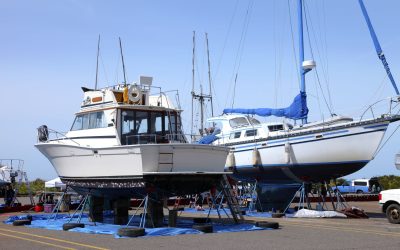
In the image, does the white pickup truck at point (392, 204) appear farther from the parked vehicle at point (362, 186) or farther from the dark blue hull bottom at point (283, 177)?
the parked vehicle at point (362, 186)

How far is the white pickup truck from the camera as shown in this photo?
60.8ft

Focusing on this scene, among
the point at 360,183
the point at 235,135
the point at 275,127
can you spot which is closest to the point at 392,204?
the point at 275,127

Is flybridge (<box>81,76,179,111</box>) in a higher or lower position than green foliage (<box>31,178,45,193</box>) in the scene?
higher

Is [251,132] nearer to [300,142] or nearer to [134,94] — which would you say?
[300,142]

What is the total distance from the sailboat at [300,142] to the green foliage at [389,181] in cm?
2906

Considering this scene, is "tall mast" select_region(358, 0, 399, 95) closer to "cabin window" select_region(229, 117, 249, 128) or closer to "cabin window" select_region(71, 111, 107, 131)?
"cabin window" select_region(229, 117, 249, 128)

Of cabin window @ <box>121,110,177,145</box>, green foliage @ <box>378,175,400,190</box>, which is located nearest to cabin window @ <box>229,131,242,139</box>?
cabin window @ <box>121,110,177,145</box>

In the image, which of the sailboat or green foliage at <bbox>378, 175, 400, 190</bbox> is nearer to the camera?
the sailboat

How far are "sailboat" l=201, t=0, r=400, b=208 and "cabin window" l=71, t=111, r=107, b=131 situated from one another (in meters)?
10.4

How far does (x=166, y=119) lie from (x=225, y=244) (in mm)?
6754

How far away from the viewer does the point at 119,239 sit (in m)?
13.8

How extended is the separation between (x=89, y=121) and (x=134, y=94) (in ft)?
6.33

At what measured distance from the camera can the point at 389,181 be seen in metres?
55.7

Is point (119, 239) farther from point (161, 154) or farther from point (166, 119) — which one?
point (166, 119)
